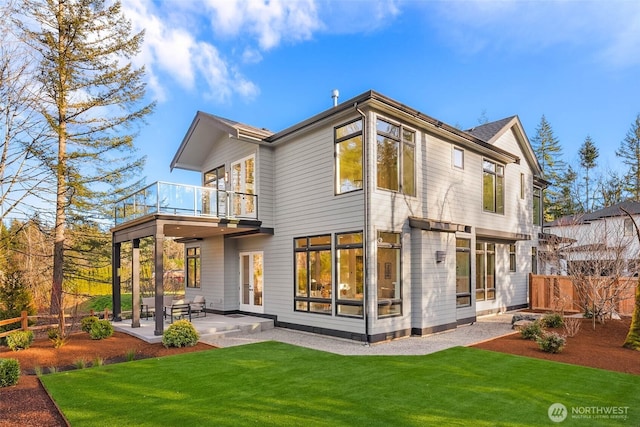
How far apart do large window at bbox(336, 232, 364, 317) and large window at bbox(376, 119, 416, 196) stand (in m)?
1.62

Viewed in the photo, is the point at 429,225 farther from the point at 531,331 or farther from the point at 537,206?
the point at 537,206

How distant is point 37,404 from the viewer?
5211 millimetres

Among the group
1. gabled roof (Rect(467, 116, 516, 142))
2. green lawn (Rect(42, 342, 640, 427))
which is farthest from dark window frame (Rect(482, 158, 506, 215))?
green lawn (Rect(42, 342, 640, 427))

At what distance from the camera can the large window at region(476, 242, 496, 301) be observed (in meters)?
13.1

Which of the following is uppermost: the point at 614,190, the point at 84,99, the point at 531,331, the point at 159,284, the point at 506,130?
the point at 84,99

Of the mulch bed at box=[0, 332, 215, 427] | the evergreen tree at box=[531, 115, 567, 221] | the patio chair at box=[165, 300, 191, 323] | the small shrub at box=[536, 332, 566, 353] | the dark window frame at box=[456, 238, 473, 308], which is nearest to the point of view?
the mulch bed at box=[0, 332, 215, 427]

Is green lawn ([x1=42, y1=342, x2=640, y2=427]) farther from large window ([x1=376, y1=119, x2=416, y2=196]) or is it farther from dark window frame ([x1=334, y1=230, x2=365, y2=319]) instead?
large window ([x1=376, y1=119, x2=416, y2=196])

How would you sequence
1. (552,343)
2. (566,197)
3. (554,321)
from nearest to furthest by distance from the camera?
(552,343)
(554,321)
(566,197)

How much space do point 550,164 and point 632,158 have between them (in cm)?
654

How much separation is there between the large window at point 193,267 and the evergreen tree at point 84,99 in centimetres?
447

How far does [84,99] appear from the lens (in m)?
14.5

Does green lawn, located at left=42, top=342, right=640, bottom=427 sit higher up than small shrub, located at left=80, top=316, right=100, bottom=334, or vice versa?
green lawn, located at left=42, top=342, right=640, bottom=427

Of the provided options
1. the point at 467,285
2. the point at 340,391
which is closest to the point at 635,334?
the point at 467,285

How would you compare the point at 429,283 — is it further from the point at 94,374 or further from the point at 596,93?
the point at 596,93
